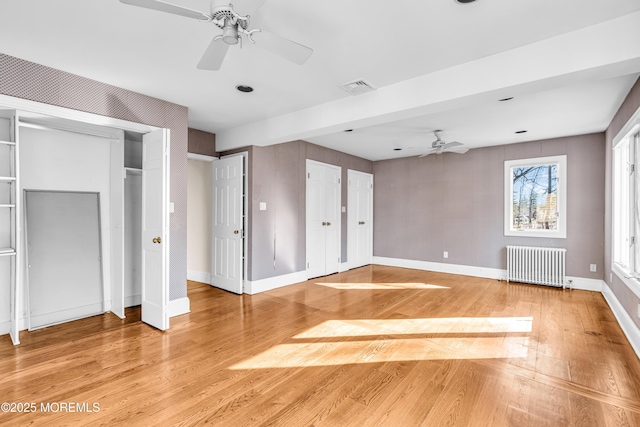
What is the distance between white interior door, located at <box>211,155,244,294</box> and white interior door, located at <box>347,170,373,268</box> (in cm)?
267

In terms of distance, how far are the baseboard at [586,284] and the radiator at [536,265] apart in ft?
0.57

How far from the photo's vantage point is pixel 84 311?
12.0 ft

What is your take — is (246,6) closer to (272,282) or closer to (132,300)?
(132,300)

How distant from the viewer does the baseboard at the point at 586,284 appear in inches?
194

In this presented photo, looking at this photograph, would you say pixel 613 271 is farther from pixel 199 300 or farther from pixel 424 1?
pixel 199 300

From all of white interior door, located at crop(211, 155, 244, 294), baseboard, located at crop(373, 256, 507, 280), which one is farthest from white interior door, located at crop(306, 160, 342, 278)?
baseboard, located at crop(373, 256, 507, 280)

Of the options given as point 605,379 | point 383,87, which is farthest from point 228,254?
point 605,379

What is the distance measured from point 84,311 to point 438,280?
5313 millimetres

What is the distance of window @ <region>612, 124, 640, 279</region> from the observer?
122 inches

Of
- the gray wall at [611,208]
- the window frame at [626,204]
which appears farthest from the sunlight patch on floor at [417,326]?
the window frame at [626,204]

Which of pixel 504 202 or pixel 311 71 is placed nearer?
pixel 311 71

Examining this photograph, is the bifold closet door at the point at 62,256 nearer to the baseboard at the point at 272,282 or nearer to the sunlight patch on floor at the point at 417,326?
the baseboard at the point at 272,282

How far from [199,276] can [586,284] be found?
253 inches

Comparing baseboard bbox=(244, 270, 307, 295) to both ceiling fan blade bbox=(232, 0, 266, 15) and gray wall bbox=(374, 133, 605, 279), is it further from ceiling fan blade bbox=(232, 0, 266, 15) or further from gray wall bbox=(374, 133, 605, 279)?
ceiling fan blade bbox=(232, 0, 266, 15)
